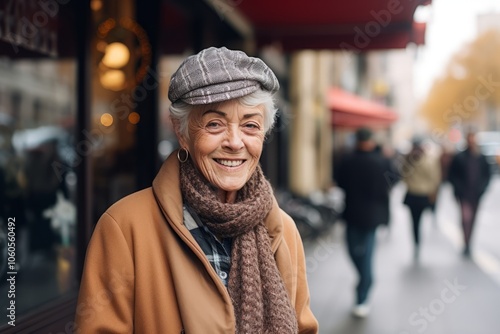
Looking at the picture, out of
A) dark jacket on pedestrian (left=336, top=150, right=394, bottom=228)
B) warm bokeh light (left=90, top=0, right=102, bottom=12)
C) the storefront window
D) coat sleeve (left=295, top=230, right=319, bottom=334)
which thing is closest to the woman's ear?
coat sleeve (left=295, top=230, right=319, bottom=334)

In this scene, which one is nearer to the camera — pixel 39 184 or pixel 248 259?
pixel 248 259

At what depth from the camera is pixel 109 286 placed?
5.67ft

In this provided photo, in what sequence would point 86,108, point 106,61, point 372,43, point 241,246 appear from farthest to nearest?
point 372,43
point 106,61
point 86,108
point 241,246

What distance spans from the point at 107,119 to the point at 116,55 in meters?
0.92

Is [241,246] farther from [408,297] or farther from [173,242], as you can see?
[408,297]

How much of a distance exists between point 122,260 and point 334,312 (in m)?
4.72

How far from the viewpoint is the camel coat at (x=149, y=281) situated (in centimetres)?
171

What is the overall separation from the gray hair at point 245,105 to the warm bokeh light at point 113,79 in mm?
4436

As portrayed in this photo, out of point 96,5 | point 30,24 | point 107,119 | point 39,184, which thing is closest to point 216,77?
point 30,24

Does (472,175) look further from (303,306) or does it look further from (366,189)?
(303,306)

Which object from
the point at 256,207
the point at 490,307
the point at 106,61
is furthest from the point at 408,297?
the point at 256,207

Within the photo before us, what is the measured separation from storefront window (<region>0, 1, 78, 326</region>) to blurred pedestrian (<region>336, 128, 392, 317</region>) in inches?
116

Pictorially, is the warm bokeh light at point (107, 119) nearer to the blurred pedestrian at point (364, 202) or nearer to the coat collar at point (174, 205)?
the blurred pedestrian at point (364, 202)

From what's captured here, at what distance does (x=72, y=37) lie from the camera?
4.35 metres
